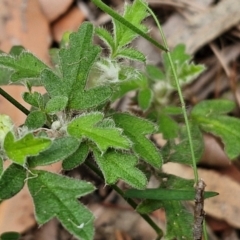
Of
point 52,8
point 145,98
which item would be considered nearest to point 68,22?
point 52,8

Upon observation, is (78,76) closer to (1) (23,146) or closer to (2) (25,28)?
(1) (23,146)

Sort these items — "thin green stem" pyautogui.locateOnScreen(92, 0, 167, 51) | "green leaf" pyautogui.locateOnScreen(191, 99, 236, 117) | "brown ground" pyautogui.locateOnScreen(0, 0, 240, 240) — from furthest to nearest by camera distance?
"brown ground" pyautogui.locateOnScreen(0, 0, 240, 240)
"green leaf" pyautogui.locateOnScreen(191, 99, 236, 117)
"thin green stem" pyautogui.locateOnScreen(92, 0, 167, 51)

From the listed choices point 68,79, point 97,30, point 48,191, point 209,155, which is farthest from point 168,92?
point 48,191

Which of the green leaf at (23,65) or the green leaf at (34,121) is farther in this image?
the green leaf at (23,65)

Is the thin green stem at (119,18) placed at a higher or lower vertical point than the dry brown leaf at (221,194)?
higher

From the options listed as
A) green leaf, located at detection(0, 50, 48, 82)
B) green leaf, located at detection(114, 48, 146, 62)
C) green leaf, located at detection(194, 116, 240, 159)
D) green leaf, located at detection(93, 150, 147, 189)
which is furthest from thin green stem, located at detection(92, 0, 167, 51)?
green leaf, located at detection(194, 116, 240, 159)

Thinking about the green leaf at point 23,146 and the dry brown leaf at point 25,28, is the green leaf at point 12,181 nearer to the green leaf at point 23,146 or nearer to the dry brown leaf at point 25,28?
the green leaf at point 23,146

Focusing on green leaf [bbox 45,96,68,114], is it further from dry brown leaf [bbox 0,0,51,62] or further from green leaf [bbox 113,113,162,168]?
dry brown leaf [bbox 0,0,51,62]

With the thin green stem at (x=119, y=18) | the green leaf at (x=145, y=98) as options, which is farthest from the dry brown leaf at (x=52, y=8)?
the thin green stem at (x=119, y=18)
